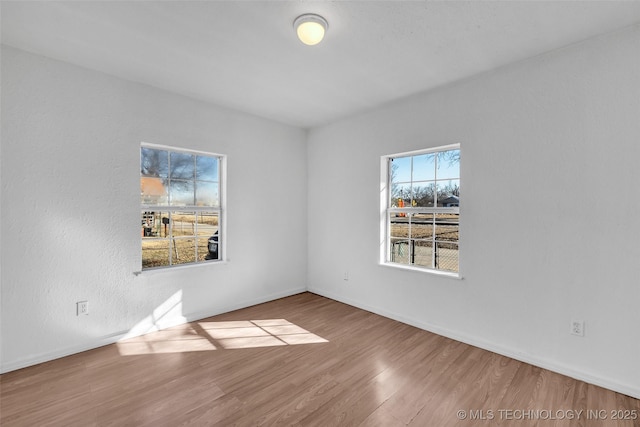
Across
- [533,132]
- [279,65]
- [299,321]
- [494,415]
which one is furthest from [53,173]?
[533,132]

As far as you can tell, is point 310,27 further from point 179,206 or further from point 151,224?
point 151,224

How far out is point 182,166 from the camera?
3.47m

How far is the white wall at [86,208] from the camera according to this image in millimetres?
2377

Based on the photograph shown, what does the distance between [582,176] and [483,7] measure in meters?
1.52

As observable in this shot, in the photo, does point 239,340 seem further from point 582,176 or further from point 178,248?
point 582,176

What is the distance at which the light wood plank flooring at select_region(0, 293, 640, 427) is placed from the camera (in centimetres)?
184

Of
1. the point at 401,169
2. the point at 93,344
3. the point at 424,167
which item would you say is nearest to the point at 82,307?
the point at 93,344

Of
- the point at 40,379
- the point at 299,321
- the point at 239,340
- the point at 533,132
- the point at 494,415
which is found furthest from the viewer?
the point at 299,321

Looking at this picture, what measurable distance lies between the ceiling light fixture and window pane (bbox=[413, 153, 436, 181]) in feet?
6.28

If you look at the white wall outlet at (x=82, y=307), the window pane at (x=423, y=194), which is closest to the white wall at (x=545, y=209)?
the window pane at (x=423, y=194)

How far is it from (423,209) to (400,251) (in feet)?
2.08

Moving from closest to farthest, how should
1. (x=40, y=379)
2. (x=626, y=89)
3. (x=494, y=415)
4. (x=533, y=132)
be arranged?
(x=494, y=415) < (x=626, y=89) < (x=40, y=379) < (x=533, y=132)

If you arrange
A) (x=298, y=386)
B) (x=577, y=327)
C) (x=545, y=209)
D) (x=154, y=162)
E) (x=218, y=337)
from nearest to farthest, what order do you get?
1. (x=298, y=386)
2. (x=577, y=327)
3. (x=545, y=209)
4. (x=218, y=337)
5. (x=154, y=162)

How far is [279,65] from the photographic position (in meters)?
2.63
